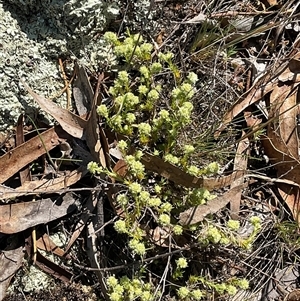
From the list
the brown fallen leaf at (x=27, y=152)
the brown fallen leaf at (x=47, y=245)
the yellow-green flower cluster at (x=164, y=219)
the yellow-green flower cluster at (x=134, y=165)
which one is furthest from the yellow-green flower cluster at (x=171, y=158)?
Answer: the brown fallen leaf at (x=47, y=245)

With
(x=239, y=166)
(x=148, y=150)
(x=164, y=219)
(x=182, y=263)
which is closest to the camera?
(x=164, y=219)

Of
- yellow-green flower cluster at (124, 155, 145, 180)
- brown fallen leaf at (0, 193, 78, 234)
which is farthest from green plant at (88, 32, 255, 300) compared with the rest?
brown fallen leaf at (0, 193, 78, 234)

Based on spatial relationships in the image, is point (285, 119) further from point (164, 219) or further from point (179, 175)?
point (164, 219)

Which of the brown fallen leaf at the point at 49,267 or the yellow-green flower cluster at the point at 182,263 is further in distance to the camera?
the brown fallen leaf at the point at 49,267

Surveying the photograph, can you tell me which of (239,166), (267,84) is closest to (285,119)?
(267,84)

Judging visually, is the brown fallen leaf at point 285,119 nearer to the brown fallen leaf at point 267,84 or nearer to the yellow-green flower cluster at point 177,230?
the brown fallen leaf at point 267,84

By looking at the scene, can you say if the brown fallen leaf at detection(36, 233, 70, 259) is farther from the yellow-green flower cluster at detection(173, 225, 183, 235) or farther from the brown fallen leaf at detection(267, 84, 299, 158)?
the brown fallen leaf at detection(267, 84, 299, 158)

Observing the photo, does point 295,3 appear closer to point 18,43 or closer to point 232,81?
point 232,81
